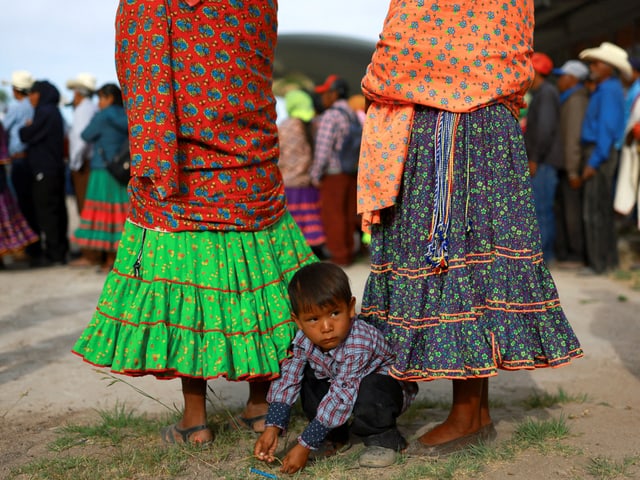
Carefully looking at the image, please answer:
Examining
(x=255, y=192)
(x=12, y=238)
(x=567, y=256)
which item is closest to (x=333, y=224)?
(x=567, y=256)

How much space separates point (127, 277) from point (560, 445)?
177cm

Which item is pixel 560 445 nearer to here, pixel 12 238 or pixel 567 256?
pixel 567 256

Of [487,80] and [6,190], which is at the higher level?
[487,80]

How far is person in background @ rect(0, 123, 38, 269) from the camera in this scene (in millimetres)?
7534

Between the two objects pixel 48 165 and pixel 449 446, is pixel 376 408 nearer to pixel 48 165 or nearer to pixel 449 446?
pixel 449 446

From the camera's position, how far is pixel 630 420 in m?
3.04

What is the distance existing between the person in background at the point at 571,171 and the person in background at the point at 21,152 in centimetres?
578

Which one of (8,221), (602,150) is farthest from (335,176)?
(8,221)

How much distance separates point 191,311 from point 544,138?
5.43m

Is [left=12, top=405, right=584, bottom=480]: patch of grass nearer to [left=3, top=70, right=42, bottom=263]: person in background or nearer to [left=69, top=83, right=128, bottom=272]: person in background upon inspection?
[left=69, top=83, right=128, bottom=272]: person in background

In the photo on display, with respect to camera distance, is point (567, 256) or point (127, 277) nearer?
point (127, 277)

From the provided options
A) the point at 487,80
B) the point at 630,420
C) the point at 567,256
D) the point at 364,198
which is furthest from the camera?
the point at 567,256

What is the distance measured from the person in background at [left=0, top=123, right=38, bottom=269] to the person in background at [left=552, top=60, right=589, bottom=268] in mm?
5698

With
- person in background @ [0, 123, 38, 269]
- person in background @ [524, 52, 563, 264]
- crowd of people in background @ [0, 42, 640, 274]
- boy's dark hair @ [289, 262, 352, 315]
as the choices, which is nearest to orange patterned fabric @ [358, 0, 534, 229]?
boy's dark hair @ [289, 262, 352, 315]
